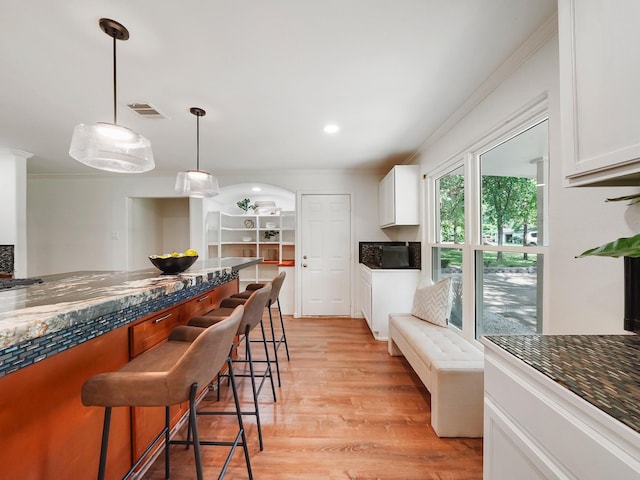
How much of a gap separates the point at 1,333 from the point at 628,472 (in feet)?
4.57

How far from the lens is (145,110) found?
2410mm

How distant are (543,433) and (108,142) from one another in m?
2.21

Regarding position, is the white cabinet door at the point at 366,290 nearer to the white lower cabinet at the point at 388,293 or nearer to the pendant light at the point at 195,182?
the white lower cabinet at the point at 388,293

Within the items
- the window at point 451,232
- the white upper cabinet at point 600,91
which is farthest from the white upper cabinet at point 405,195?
the white upper cabinet at point 600,91

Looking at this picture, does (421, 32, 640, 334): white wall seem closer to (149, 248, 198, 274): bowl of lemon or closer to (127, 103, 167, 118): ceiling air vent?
(149, 248, 198, 274): bowl of lemon

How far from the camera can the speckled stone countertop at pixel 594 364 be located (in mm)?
631

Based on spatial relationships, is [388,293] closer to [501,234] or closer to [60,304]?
[501,234]

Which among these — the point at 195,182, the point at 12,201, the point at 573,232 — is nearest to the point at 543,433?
the point at 573,232

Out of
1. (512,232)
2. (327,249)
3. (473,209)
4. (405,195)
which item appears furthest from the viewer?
(327,249)

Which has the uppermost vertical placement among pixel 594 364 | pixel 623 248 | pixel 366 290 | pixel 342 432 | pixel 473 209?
pixel 473 209

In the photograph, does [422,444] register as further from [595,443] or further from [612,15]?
[612,15]

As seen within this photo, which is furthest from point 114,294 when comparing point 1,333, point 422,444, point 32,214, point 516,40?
point 32,214

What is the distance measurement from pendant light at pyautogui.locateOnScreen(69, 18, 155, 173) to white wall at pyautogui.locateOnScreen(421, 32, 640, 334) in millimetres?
2234

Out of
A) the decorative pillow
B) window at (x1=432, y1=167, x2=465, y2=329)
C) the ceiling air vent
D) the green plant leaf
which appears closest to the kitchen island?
the green plant leaf
